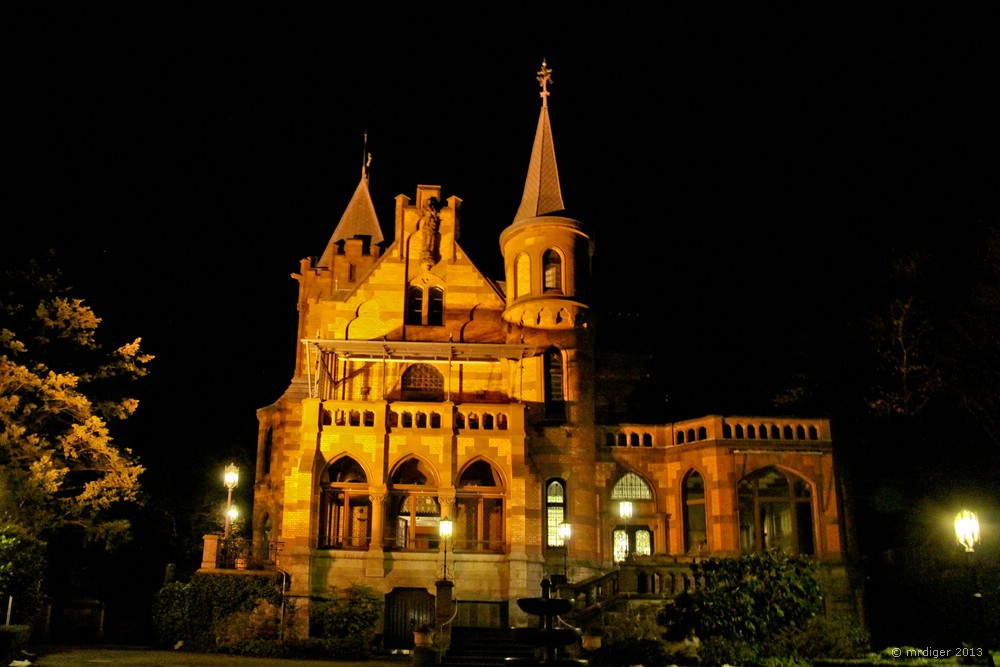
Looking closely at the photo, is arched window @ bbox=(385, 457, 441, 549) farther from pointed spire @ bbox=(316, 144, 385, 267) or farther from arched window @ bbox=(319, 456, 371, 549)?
pointed spire @ bbox=(316, 144, 385, 267)

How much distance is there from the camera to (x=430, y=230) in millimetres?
40156

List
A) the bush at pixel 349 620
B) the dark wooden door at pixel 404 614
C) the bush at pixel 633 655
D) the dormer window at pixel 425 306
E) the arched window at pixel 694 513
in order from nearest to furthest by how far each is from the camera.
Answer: the bush at pixel 633 655, the bush at pixel 349 620, the dark wooden door at pixel 404 614, the arched window at pixel 694 513, the dormer window at pixel 425 306

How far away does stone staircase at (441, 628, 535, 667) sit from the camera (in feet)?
93.1

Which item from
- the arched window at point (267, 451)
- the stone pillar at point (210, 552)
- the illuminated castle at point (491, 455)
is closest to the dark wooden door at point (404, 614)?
the illuminated castle at point (491, 455)

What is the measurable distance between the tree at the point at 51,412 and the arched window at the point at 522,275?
14848mm

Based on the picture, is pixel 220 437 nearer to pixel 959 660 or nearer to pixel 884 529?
pixel 884 529

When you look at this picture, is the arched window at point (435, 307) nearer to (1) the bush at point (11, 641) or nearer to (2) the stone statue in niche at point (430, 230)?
(2) the stone statue in niche at point (430, 230)

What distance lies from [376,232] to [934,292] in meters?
25.6

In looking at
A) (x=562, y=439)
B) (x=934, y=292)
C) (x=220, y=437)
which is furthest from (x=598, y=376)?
(x=220, y=437)

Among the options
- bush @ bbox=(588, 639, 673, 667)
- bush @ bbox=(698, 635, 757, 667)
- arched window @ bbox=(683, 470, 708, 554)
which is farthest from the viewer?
arched window @ bbox=(683, 470, 708, 554)

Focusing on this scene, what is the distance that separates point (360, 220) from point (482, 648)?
23998 millimetres

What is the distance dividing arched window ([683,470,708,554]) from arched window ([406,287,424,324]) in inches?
500

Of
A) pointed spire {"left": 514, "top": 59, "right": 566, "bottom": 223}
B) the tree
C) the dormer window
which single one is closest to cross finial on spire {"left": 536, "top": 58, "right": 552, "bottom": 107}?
pointed spire {"left": 514, "top": 59, "right": 566, "bottom": 223}

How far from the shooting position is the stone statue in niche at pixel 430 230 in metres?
40.0
